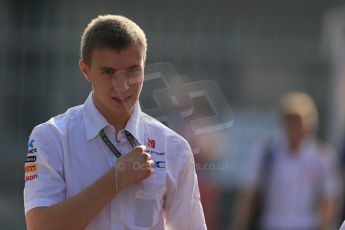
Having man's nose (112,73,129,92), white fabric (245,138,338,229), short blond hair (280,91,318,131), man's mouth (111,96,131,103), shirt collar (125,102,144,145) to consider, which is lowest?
white fabric (245,138,338,229)

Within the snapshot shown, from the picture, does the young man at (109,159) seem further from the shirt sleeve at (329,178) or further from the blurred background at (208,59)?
the blurred background at (208,59)

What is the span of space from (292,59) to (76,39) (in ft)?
9.82

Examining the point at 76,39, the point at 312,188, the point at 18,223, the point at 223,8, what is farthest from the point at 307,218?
the point at 223,8

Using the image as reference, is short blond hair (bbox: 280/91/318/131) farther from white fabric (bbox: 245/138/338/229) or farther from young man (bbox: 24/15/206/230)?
young man (bbox: 24/15/206/230)

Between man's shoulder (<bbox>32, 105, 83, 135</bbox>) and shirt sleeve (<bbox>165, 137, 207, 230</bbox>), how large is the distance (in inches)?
17.4

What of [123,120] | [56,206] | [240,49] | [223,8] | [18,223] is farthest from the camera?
[223,8]

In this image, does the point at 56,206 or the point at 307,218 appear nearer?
the point at 56,206

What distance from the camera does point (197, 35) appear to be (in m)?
13.2

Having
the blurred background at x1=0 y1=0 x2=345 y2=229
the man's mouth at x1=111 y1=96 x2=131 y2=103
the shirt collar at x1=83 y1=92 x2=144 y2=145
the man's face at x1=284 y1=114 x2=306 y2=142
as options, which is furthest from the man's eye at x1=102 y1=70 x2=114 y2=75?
the blurred background at x1=0 y1=0 x2=345 y2=229

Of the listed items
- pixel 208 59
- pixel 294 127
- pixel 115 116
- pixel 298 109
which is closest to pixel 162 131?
pixel 115 116

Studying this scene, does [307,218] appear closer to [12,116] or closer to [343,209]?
[343,209]

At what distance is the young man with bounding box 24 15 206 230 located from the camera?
3.83 m

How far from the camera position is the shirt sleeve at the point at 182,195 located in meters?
4.13

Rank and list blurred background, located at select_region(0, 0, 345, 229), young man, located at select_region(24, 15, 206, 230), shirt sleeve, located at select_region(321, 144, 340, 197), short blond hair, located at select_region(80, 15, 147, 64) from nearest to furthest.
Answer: young man, located at select_region(24, 15, 206, 230), short blond hair, located at select_region(80, 15, 147, 64), shirt sleeve, located at select_region(321, 144, 340, 197), blurred background, located at select_region(0, 0, 345, 229)
